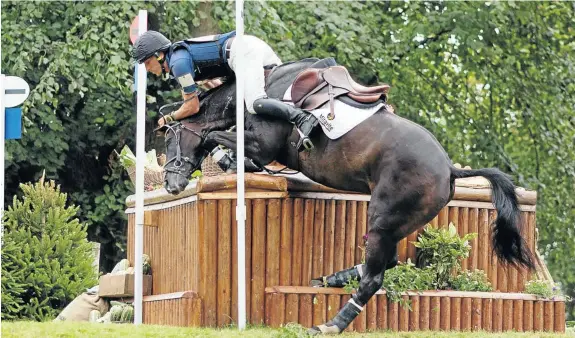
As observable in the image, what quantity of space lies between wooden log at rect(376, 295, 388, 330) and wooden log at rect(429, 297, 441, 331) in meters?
0.41

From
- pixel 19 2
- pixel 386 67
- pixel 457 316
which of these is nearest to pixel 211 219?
pixel 457 316

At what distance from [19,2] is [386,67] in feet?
19.7

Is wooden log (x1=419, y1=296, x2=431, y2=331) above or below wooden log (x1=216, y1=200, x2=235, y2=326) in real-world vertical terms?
below

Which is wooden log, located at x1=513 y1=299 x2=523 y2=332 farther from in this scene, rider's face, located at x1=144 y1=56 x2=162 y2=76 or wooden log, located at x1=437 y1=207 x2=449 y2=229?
rider's face, located at x1=144 y1=56 x2=162 y2=76

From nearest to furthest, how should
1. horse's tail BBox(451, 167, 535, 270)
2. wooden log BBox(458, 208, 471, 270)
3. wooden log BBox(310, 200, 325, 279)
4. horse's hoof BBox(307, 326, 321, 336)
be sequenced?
horse's hoof BBox(307, 326, 321, 336) < horse's tail BBox(451, 167, 535, 270) < wooden log BBox(310, 200, 325, 279) < wooden log BBox(458, 208, 471, 270)

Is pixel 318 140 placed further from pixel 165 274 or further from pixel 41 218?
pixel 41 218

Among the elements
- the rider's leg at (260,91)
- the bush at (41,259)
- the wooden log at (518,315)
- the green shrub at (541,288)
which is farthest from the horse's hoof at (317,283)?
the bush at (41,259)

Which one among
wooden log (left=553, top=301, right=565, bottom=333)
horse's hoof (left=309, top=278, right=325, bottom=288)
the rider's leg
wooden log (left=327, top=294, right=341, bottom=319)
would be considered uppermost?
the rider's leg

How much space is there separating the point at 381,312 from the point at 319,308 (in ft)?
1.72

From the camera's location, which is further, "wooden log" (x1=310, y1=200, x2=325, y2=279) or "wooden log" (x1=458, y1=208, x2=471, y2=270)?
"wooden log" (x1=458, y1=208, x2=471, y2=270)

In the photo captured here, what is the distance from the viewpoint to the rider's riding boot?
9.95 metres

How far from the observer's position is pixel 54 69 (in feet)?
58.0

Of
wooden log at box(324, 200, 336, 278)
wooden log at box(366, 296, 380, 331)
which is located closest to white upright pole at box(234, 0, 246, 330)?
wooden log at box(324, 200, 336, 278)

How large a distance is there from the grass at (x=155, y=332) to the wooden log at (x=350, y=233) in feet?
2.94
